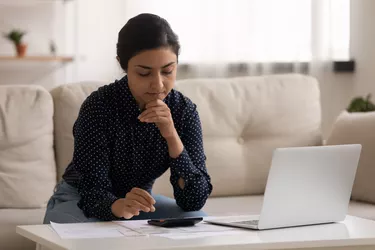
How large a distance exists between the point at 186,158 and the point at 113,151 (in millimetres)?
190

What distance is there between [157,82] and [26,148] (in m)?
0.89

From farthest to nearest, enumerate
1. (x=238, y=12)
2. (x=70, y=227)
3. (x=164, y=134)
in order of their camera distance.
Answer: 1. (x=238, y=12)
2. (x=164, y=134)
3. (x=70, y=227)

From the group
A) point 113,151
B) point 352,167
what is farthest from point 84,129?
point 352,167

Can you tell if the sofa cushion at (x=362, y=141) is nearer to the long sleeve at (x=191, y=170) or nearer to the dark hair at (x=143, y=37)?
the long sleeve at (x=191, y=170)

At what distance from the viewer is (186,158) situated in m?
1.89

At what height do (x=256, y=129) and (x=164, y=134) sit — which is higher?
(x=164, y=134)

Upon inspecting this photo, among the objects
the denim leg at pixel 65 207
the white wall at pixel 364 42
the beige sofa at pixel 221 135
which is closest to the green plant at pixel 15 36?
the beige sofa at pixel 221 135

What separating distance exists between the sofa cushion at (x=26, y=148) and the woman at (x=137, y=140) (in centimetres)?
45

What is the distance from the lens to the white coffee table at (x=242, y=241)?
139cm

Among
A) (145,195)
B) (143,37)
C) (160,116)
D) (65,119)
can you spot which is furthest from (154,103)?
(65,119)

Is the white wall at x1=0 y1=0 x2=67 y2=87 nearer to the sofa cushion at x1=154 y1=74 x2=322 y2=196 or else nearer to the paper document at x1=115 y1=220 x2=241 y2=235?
the sofa cushion at x1=154 y1=74 x2=322 y2=196

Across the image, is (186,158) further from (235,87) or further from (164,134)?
(235,87)

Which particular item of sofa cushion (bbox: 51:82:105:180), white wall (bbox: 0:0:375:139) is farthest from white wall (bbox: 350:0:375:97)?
sofa cushion (bbox: 51:82:105:180)

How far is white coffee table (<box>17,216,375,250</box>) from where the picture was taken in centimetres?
139
